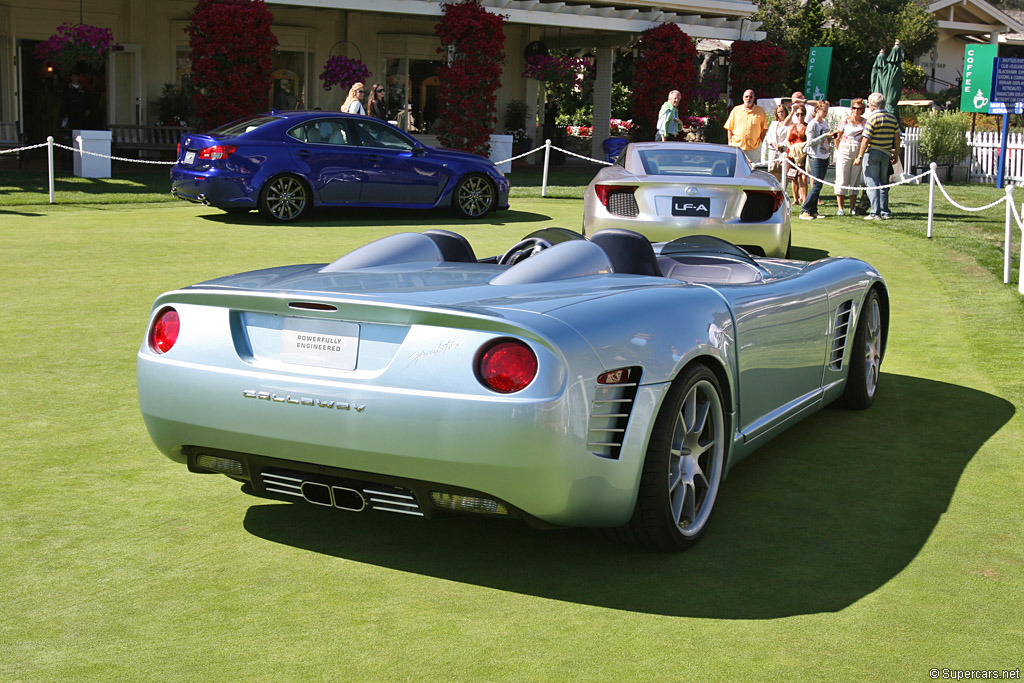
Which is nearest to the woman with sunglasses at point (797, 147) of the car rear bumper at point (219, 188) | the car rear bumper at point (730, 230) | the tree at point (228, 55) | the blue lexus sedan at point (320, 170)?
the blue lexus sedan at point (320, 170)

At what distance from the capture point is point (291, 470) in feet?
12.5

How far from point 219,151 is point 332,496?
11630 mm

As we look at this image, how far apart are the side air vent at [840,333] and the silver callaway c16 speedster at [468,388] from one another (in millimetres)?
1259

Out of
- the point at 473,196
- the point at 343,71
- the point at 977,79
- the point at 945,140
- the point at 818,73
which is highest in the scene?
the point at 818,73

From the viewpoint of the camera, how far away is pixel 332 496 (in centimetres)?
377

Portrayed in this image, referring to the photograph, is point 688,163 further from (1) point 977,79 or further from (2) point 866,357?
(1) point 977,79

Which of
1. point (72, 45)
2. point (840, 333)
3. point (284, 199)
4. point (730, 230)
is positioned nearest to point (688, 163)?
point (730, 230)

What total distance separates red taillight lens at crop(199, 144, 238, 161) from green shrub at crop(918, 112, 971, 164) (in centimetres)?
1725

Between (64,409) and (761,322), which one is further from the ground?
(761,322)

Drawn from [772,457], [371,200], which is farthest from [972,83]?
[772,457]

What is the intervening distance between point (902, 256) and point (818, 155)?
4207mm

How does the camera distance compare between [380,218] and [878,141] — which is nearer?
[380,218]

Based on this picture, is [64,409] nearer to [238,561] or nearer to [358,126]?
[238,561]

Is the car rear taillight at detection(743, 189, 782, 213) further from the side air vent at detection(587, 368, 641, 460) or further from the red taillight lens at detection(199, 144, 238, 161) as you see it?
the side air vent at detection(587, 368, 641, 460)
